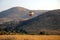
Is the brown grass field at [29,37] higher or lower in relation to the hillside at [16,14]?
lower

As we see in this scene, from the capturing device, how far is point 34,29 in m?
6.71

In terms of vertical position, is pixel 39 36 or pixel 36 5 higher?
pixel 36 5

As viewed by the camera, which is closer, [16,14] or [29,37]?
[29,37]

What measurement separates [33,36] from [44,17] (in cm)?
87

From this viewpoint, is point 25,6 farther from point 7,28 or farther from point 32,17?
point 7,28

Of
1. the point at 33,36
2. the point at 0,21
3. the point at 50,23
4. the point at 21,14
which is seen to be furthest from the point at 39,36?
the point at 0,21

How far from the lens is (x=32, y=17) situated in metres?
6.85

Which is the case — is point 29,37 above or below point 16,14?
below

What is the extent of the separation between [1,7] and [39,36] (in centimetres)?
187

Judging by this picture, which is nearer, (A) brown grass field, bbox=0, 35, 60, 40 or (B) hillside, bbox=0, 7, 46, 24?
(A) brown grass field, bbox=0, 35, 60, 40

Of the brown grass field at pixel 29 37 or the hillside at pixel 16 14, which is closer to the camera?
the brown grass field at pixel 29 37

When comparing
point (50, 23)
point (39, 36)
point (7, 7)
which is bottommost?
point (39, 36)

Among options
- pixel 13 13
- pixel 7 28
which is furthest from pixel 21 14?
pixel 7 28

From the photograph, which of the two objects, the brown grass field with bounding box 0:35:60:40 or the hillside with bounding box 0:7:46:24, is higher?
the hillside with bounding box 0:7:46:24
